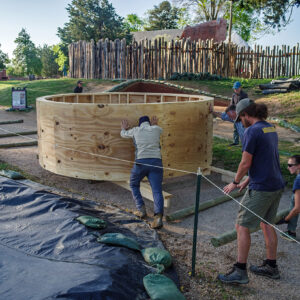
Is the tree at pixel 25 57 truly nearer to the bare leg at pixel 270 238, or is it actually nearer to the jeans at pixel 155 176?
the jeans at pixel 155 176

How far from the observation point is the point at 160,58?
20.1 m

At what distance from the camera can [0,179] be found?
520 cm

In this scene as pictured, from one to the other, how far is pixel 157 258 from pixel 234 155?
16.8 feet

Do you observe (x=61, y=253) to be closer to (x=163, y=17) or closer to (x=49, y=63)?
(x=49, y=63)

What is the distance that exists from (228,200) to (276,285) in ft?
7.94

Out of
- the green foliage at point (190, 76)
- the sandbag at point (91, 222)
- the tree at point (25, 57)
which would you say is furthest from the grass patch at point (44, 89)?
the tree at point (25, 57)

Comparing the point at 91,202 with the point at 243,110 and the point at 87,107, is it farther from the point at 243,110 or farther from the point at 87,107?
the point at 243,110

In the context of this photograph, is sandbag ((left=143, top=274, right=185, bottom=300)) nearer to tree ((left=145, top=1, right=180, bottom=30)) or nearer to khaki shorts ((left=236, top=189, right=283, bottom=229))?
khaki shorts ((left=236, top=189, right=283, bottom=229))

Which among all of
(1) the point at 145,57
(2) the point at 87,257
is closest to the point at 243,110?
(2) the point at 87,257

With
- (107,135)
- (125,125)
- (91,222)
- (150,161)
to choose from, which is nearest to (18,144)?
(107,135)

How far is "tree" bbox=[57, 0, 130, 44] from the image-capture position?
39.3 metres

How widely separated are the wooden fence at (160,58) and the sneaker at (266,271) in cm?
1722

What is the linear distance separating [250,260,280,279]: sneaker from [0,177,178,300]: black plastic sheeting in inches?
34.5

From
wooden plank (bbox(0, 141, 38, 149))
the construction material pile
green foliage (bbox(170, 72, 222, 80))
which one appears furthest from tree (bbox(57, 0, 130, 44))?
wooden plank (bbox(0, 141, 38, 149))
